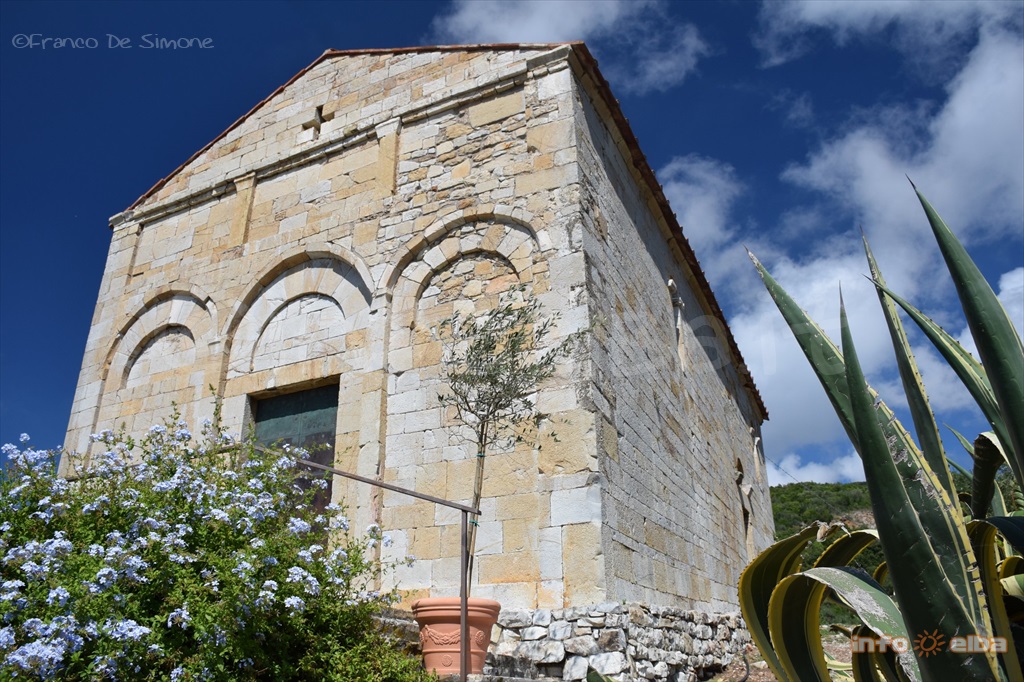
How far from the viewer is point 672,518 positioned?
283 inches

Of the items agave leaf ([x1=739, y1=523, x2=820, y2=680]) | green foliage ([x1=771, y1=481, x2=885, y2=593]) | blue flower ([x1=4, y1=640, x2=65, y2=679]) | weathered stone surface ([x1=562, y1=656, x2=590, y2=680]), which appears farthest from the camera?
green foliage ([x1=771, y1=481, x2=885, y2=593])

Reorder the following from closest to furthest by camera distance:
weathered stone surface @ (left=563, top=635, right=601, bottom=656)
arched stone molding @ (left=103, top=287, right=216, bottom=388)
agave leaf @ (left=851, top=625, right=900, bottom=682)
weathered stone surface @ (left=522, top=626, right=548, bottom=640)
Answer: agave leaf @ (left=851, top=625, right=900, bottom=682), weathered stone surface @ (left=563, top=635, right=601, bottom=656), weathered stone surface @ (left=522, top=626, right=548, bottom=640), arched stone molding @ (left=103, top=287, right=216, bottom=388)

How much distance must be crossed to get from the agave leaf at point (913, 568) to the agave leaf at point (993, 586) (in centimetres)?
7

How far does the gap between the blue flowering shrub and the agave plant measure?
2.39 metres

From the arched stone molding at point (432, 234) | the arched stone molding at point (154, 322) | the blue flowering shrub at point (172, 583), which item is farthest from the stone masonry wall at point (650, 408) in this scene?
the arched stone molding at point (154, 322)

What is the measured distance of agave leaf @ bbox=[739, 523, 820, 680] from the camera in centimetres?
204

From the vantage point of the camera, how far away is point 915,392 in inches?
67.7

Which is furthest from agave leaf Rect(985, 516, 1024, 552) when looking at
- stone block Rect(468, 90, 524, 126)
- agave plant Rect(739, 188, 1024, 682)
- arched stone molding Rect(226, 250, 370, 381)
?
stone block Rect(468, 90, 524, 126)

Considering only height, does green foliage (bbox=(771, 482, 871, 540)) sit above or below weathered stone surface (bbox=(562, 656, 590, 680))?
above

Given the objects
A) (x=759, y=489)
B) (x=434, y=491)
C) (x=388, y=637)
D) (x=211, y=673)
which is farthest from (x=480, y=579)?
(x=759, y=489)

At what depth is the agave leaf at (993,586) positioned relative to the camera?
58.5 inches

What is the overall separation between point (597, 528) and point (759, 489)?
1056 centimetres

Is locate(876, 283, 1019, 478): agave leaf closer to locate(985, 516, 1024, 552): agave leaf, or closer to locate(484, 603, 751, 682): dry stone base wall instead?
locate(985, 516, 1024, 552): agave leaf

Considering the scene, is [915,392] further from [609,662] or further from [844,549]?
[609,662]
